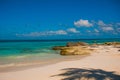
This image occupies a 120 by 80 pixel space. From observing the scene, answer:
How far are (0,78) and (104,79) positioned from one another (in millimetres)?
5928

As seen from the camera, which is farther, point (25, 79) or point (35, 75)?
point (35, 75)

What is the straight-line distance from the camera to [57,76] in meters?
11.8

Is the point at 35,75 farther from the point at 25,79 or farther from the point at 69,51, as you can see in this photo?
the point at 69,51

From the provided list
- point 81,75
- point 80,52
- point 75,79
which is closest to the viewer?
point 75,79

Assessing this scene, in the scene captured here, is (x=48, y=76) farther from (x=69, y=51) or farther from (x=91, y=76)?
(x=69, y=51)

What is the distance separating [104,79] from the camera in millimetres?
11047

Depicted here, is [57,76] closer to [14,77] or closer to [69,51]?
[14,77]

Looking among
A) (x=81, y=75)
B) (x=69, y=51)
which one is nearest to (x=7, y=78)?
(x=81, y=75)

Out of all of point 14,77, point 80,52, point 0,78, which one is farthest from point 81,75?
point 80,52

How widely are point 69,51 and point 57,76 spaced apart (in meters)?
15.8

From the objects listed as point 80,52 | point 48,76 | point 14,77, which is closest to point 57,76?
point 48,76

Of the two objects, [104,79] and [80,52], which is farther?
[80,52]

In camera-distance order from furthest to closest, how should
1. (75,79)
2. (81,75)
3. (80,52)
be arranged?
(80,52)
(81,75)
(75,79)

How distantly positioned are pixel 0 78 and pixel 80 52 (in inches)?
661
